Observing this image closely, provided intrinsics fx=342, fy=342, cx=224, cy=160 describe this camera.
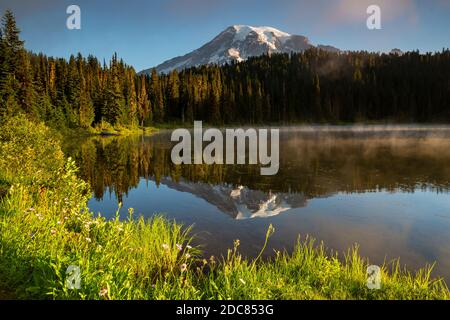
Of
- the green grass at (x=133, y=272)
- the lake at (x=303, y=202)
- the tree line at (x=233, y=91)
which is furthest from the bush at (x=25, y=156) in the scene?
the tree line at (x=233, y=91)

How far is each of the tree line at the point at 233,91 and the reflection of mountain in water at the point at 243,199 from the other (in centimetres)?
5005

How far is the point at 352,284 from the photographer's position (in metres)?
6.59

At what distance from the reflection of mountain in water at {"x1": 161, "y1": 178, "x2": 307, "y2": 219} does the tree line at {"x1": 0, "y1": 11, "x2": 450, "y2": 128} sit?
1971 inches

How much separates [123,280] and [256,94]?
130793mm

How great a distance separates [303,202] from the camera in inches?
648

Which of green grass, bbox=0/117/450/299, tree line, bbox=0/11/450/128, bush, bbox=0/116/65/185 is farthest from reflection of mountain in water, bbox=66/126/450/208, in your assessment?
tree line, bbox=0/11/450/128

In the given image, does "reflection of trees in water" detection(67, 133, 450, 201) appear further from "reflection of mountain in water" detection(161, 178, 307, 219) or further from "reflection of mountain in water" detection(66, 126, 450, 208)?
"reflection of mountain in water" detection(161, 178, 307, 219)

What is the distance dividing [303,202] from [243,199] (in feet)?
9.93

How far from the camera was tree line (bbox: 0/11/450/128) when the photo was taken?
3066 inches

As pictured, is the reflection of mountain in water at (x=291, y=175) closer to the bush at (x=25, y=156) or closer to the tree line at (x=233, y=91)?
the bush at (x=25, y=156)

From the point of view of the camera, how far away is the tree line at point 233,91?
77.9 meters

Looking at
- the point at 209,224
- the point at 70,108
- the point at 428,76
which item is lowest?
the point at 209,224

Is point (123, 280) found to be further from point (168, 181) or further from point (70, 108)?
point (70, 108)
